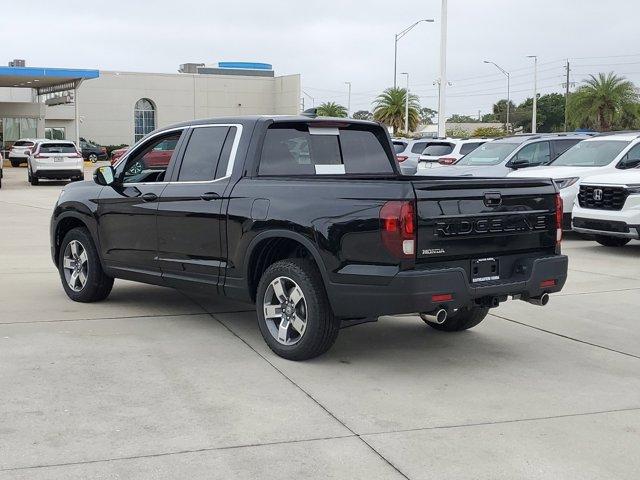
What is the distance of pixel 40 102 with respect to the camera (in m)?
63.0

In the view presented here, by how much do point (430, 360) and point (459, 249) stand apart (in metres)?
1.05

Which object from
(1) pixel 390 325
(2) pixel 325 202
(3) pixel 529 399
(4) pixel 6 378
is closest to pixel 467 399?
(3) pixel 529 399

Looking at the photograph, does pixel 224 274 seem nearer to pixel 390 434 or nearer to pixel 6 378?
pixel 6 378

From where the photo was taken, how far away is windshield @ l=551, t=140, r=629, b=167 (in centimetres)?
1486

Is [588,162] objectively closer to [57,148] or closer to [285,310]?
[285,310]

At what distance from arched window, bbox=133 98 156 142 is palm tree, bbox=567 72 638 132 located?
3487cm

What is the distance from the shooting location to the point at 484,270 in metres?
6.14

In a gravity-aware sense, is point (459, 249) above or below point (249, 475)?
above

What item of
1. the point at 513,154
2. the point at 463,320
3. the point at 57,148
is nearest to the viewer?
the point at 463,320

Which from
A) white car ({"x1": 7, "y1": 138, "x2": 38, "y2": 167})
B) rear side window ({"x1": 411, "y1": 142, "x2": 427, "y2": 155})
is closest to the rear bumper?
rear side window ({"x1": 411, "y1": 142, "x2": 427, "y2": 155})

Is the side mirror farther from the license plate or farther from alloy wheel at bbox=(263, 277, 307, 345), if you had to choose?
the license plate

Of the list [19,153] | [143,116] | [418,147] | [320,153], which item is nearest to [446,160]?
[418,147]

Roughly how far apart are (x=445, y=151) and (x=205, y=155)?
16478 millimetres

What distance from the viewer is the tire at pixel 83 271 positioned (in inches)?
331
